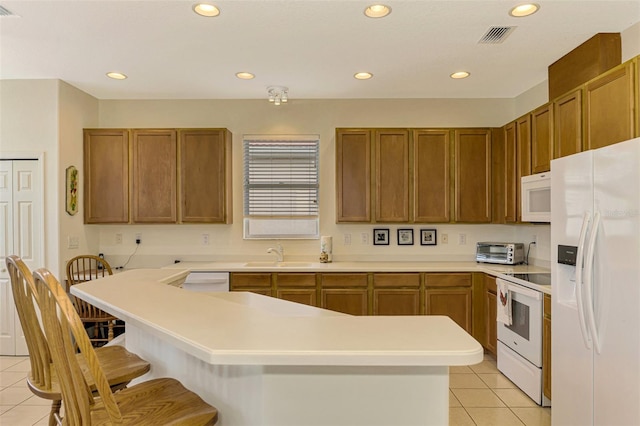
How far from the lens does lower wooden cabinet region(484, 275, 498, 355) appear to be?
3.50 meters

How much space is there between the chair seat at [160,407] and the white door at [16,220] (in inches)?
123

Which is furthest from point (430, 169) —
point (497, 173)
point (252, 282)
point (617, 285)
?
point (617, 285)

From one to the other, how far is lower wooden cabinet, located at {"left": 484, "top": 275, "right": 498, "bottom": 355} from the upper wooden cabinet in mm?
2792

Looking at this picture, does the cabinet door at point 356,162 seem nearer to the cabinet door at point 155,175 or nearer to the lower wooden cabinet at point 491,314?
the lower wooden cabinet at point 491,314

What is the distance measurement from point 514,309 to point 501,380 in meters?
0.66

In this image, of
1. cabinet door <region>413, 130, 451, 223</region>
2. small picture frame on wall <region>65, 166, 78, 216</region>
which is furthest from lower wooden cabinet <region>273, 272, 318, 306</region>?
small picture frame on wall <region>65, 166, 78, 216</region>

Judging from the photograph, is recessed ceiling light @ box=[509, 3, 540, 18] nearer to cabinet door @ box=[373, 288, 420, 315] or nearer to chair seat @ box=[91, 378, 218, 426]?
cabinet door @ box=[373, 288, 420, 315]

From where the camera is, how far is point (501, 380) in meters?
3.22

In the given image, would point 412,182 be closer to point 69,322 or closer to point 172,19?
point 172,19

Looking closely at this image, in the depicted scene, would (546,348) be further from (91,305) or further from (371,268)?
(91,305)

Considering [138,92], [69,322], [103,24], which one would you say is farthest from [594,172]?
[138,92]

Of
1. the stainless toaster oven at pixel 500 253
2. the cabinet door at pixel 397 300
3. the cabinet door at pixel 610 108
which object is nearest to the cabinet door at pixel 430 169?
the stainless toaster oven at pixel 500 253

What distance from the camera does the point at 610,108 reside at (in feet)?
7.85

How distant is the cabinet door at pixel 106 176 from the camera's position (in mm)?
4070
